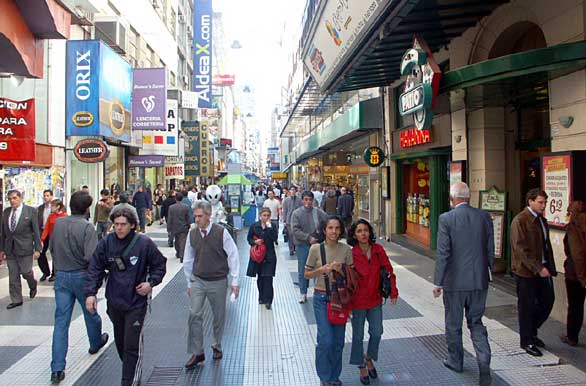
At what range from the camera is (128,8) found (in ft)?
65.4

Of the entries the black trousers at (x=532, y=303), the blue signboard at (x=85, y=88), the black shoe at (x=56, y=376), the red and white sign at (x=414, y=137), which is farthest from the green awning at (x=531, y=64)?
the blue signboard at (x=85, y=88)

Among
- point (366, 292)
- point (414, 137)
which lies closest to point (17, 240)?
point (366, 292)

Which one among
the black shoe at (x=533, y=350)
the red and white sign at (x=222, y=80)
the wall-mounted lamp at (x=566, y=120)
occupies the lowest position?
the black shoe at (x=533, y=350)

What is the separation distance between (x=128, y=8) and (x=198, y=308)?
18.2 m

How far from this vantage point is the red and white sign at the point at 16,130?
26.6ft

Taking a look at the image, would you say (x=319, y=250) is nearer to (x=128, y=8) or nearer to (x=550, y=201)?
(x=550, y=201)

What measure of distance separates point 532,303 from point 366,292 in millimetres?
2103

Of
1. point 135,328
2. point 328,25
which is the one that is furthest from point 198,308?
point 328,25

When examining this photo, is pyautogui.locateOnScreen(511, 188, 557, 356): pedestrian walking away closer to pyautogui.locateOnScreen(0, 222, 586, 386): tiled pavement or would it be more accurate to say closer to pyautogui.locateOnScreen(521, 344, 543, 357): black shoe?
pyautogui.locateOnScreen(521, 344, 543, 357): black shoe

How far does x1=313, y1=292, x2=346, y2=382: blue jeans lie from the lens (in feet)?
14.5

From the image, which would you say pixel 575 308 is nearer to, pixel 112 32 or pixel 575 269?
pixel 575 269

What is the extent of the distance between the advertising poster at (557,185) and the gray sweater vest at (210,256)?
4.35 metres

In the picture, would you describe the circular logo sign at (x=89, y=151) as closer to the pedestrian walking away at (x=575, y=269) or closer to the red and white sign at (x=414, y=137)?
the red and white sign at (x=414, y=137)

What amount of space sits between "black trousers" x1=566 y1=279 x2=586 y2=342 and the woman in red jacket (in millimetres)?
2377
